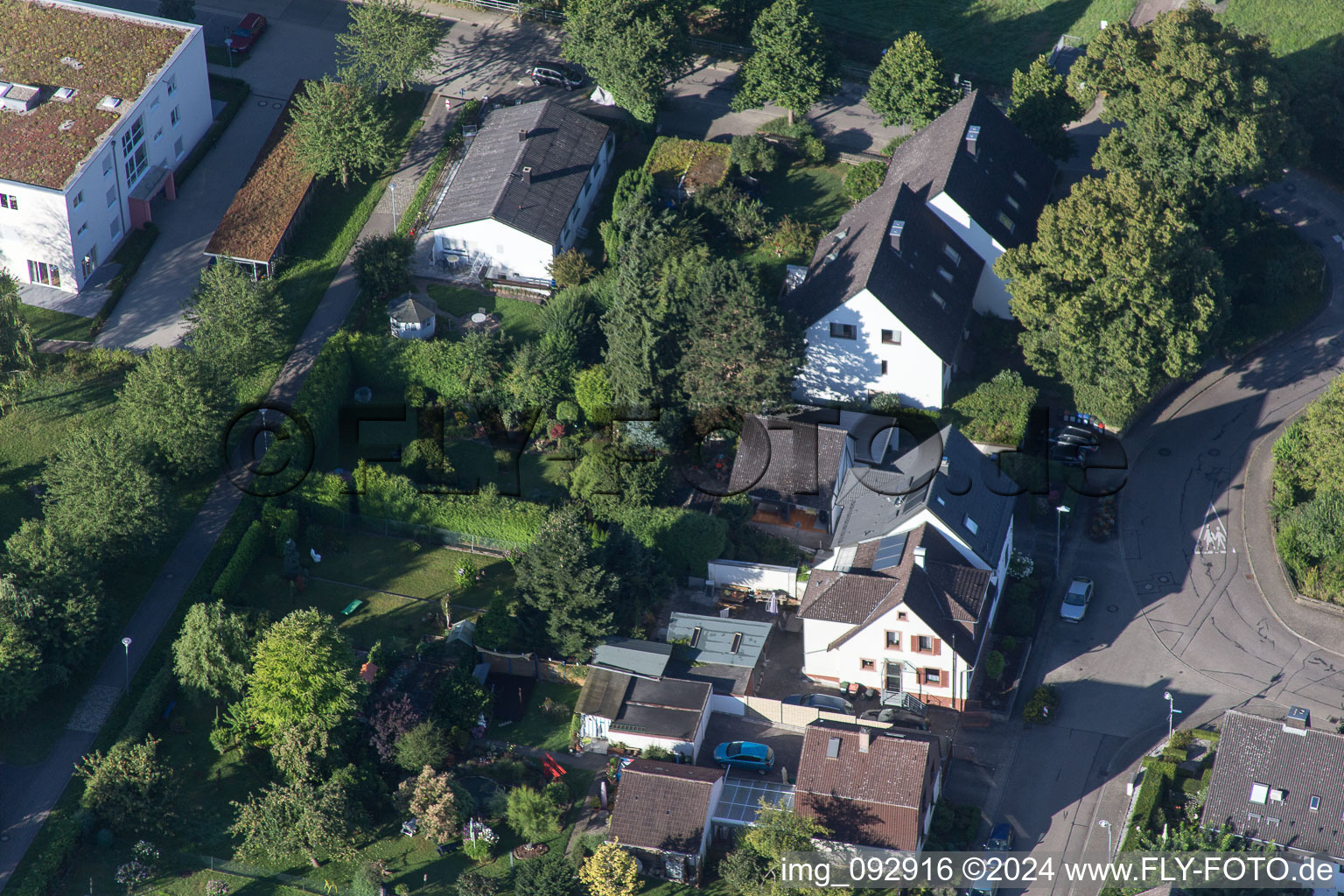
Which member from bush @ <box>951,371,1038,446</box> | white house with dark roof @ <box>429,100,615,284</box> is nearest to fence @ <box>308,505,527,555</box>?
white house with dark roof @ <box>429,100,615,284</box>

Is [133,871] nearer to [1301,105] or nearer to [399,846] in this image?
[399,846]

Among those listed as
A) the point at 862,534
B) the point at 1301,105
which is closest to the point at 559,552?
the point at 862,534

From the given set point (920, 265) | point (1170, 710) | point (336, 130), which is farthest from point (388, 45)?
point (1170, 710)

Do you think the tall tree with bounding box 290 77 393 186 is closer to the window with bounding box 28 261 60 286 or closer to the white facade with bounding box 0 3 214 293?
the white facade with bounding box 0 3 214 293

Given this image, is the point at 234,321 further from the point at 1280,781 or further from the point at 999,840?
the point at 1280,781

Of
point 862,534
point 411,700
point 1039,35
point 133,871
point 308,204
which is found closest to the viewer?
point 133,871

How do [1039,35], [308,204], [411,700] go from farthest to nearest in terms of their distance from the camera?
[1039,35], [308,204], [411,700]

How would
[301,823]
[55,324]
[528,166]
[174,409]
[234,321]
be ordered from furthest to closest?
[528,166] → [55,324] → [234,321] → [174,409] → [301,823]
